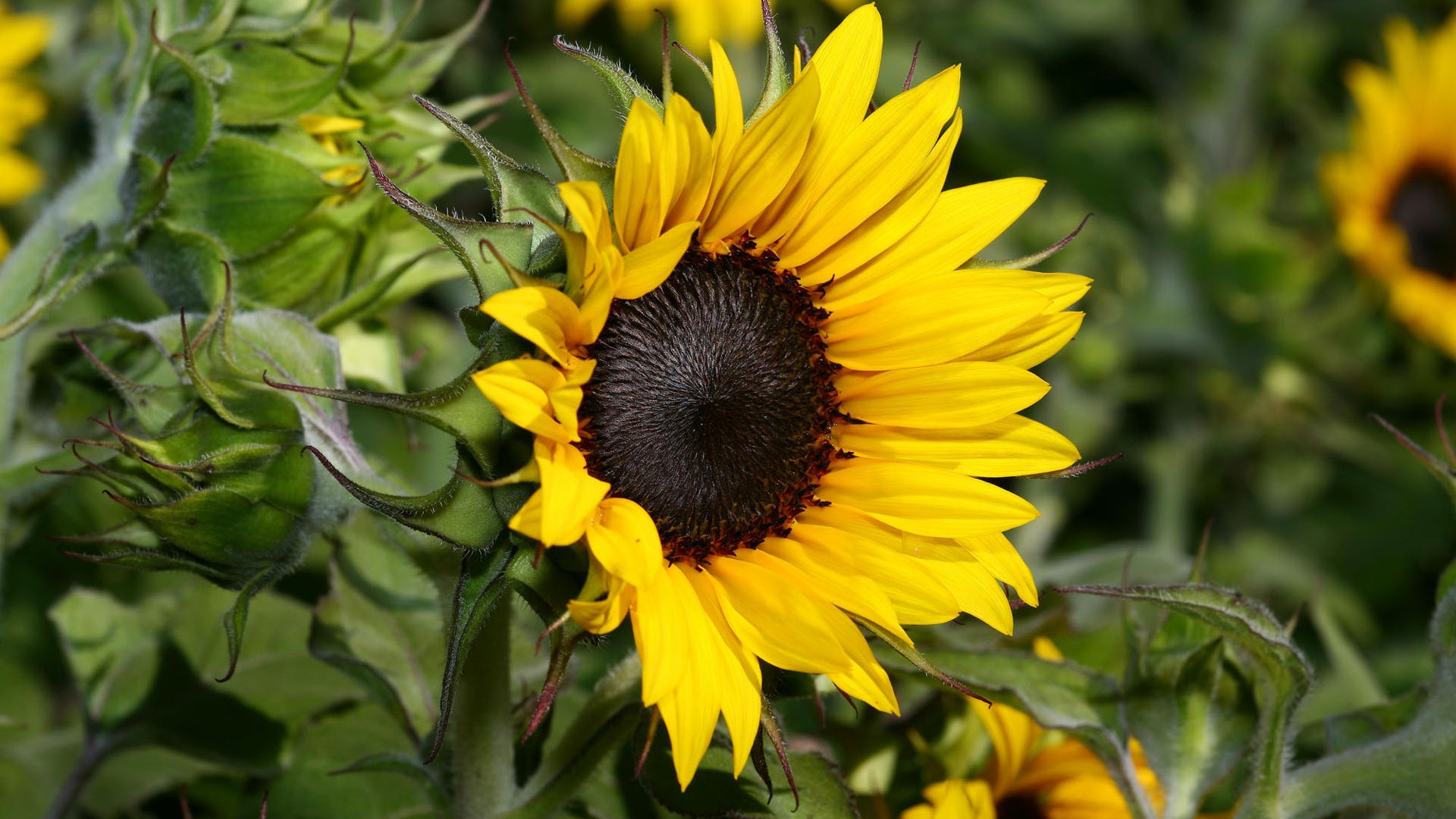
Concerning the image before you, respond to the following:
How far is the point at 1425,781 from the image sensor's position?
4.09ft

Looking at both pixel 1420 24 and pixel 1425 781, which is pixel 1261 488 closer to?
pixel 1420 24

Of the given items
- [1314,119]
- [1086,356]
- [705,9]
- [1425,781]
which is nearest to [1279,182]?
[1314,119]

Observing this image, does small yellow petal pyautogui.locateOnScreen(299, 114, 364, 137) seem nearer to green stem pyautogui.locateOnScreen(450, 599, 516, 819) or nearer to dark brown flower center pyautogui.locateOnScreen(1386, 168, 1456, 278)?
green stem pyautogui.locateOnScreen(450, 599, 516, 819)

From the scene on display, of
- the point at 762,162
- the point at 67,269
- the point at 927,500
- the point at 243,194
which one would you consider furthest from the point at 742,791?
the point at 67,269

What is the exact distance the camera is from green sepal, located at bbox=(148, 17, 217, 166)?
1319 millimetres

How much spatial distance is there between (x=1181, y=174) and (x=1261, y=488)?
2.48ft

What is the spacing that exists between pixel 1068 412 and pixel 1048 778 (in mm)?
1593

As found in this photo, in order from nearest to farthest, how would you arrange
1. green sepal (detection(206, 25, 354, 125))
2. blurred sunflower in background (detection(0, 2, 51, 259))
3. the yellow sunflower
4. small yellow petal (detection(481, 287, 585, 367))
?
1. small yellow petal (detection(481, 287, 585, 367))
2. green sepal (detection(206, 25, 354, 125))
3. blurred sunflower in background (detection(0, 2, 51, 259))
4. the yellow sunflower

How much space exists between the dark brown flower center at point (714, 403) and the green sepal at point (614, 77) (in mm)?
161

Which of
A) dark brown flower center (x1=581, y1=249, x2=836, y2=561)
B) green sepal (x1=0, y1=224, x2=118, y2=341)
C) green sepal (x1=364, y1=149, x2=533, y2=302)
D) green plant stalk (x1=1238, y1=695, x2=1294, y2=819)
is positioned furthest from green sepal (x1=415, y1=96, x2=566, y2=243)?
green plant stalk (x1=1238, y1=695, x2=1294, y2=819)

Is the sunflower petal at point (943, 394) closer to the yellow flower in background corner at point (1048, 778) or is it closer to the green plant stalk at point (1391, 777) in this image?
the yellow flower in background corner at point (1048, 778)

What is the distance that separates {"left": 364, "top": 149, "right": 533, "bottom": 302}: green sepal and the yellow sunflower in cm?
259

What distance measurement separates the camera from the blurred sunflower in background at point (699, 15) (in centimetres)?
277

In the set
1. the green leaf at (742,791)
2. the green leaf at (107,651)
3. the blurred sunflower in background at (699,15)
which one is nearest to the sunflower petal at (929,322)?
the green leaf at (742,791)
